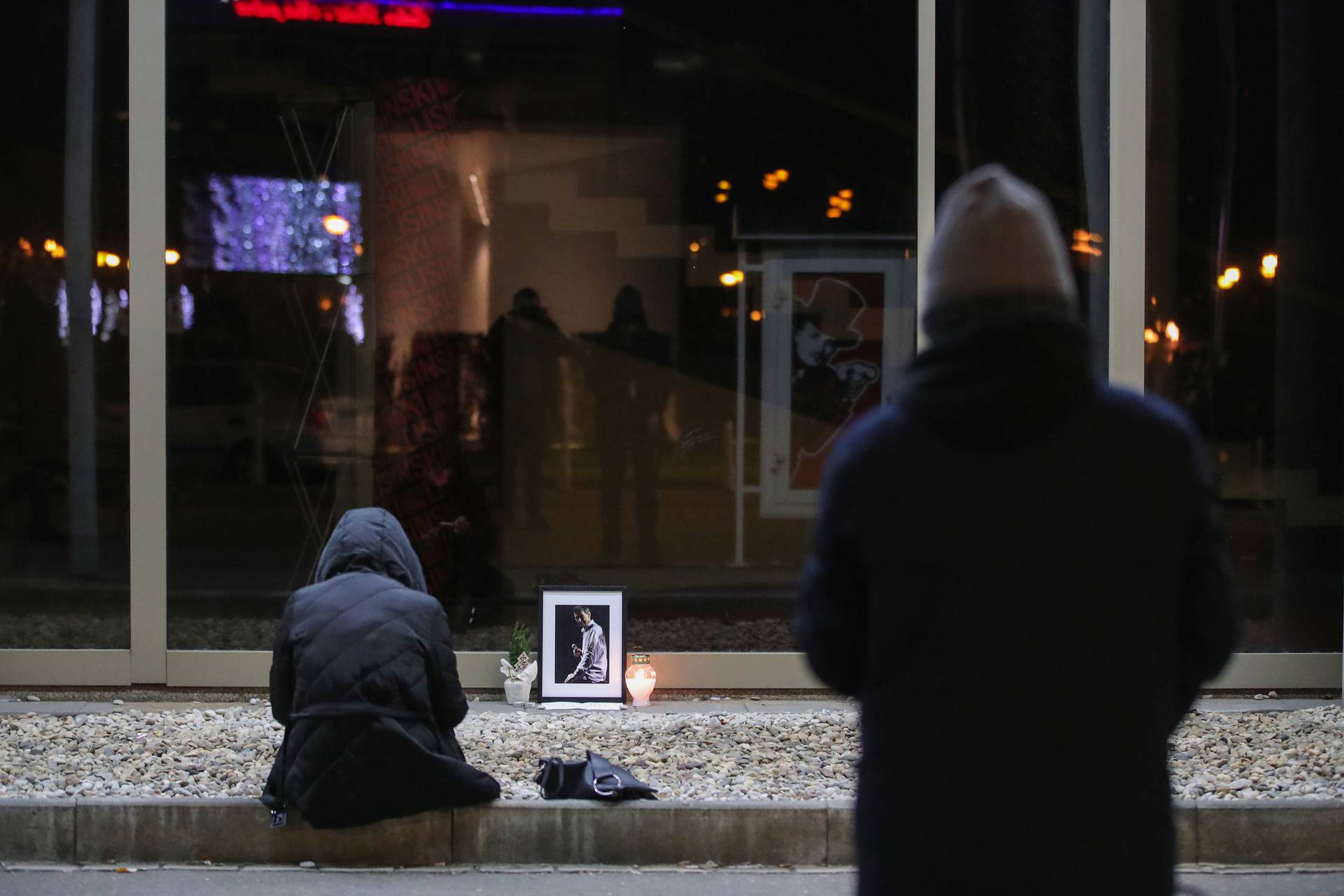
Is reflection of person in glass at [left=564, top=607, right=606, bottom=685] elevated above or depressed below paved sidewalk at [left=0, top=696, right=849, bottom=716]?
above

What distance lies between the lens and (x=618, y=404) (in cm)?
830

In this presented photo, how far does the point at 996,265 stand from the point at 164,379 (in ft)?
22.1

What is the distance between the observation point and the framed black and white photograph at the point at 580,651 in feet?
25.2

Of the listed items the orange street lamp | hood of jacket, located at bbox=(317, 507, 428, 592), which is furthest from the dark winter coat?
the orange street lamp

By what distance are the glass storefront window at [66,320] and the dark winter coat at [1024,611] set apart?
6900mm

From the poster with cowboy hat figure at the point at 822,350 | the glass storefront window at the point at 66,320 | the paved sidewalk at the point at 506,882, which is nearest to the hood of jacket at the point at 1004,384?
the paved sidewalk at the point at 506,882

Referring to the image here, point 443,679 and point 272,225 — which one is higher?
point 272,225

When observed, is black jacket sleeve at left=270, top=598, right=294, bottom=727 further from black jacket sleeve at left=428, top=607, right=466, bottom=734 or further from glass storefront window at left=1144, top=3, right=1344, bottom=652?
glass storefront window at left=1144, top=3, right=1344, bottom=652

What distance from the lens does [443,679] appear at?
525 cm

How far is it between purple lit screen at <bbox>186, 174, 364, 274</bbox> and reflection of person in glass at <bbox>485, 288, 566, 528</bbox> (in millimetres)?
950

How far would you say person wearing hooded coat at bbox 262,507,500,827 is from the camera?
16.7ft

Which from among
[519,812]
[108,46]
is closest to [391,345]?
[108,46]

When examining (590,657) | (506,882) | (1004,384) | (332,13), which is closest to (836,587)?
(1004,384)

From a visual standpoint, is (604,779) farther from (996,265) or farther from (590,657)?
(996,265)
